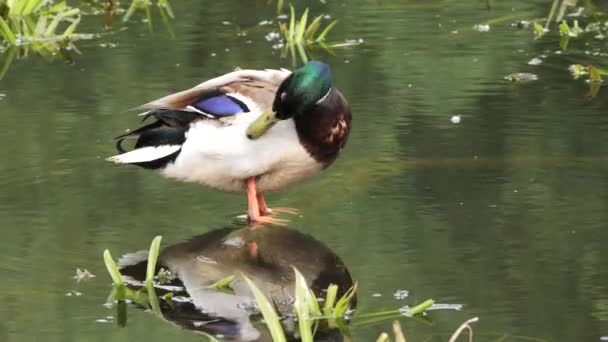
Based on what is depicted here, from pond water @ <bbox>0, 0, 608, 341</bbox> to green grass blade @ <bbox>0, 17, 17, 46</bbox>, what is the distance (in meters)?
0.20

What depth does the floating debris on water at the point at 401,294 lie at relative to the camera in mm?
4266

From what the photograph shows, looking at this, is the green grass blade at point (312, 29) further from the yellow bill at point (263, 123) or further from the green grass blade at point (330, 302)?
the green grass blade at point (330, 302)

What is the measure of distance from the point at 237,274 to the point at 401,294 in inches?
22.0

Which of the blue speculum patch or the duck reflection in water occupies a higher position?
the blue speculum patch

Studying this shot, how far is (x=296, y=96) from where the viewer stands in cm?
496

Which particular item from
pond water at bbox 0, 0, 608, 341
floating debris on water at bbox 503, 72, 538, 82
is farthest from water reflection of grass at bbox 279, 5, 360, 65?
floating debris on water at bbox 503, 72, 538, 82

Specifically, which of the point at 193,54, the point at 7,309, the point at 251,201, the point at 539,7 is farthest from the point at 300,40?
the point at 7,309

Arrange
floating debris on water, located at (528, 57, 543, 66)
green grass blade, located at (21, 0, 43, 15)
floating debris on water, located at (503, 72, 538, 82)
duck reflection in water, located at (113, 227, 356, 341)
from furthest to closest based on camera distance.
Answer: green grass blade, located at (21, 0, 43, 15), floating debris on water, located at (528, 57, 543, 66), floating debris on water, located at (503, 72, 538, 82), duck reflection in water, located at (113, 227, 356, 341)

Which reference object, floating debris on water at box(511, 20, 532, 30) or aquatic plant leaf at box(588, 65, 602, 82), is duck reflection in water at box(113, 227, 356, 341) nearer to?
aquatic plant leaf at box(588, 65, 602, 82)

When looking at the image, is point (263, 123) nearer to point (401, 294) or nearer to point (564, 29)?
point (401, 294)

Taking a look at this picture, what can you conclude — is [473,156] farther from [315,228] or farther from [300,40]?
[300,40]

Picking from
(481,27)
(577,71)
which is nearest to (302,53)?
(481,27)

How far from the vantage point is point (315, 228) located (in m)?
5.13

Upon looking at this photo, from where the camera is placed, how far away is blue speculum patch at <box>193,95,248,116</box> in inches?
201
